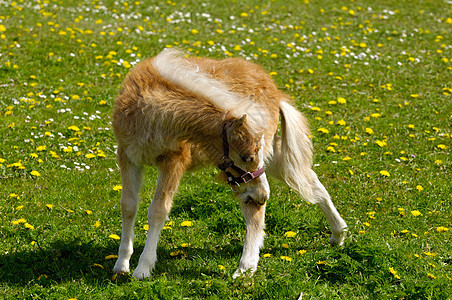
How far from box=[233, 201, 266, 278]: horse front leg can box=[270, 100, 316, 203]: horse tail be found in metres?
0.55

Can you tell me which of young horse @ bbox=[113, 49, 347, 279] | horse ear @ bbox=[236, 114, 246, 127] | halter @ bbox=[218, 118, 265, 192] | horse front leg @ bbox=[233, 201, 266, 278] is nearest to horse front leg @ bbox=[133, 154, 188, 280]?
young horse @ bbox=[113, 49, 347, 279]

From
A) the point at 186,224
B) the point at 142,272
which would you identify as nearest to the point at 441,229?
the point at 186,224

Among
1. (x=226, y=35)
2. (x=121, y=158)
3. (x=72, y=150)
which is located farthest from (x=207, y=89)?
(x=226, y=35)

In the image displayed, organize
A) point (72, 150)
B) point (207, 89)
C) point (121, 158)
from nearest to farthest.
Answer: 1. point (207, 89)
2. point (121, 158)
3. point (72, 150)

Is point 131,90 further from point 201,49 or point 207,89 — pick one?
point 201,49

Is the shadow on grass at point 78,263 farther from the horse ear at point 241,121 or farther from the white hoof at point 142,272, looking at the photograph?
the horse ear at point 241,121

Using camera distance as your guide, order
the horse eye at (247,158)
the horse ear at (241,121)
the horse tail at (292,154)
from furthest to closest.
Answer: the horse tail at (292,154) < the horse eye at (247,158) < the horse ear at (241,121)

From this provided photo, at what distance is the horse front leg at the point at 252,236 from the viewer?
4.81 m

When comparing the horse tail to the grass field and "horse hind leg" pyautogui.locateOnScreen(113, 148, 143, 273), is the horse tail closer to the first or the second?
the grass field

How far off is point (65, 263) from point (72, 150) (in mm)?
2304

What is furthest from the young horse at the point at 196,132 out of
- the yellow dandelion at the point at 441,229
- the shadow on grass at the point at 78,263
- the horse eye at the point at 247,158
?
the yellow dandelion at the point at 441,229

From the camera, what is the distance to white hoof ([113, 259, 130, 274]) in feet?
16.0

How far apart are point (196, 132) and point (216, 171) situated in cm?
241

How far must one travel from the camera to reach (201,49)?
10562 millimetres
